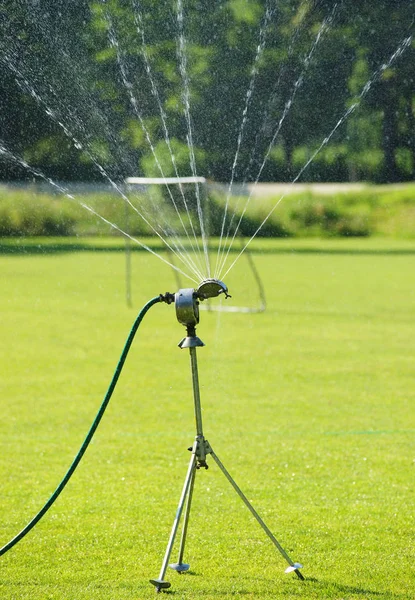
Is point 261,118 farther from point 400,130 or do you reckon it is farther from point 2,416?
point 2,416

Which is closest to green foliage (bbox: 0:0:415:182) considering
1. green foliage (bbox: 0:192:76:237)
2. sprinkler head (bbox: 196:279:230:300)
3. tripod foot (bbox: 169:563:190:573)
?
green foliage (bbox: 0:192:76:237)

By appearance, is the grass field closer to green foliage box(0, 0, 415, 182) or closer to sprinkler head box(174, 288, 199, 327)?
sprinkler head box(174, 288, 199, 327)

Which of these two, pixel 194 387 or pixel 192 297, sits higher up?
pixel 192 297

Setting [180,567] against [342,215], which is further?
[342,215]

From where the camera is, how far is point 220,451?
19.2 feet

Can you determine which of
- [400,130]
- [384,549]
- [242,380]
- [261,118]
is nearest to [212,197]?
[261,118]

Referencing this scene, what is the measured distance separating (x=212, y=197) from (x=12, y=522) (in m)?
19.8

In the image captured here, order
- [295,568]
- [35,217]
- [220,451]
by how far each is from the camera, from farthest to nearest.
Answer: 1. [35,217]
2. [220,451]
3. [295,568]

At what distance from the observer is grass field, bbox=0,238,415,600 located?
3.87 m

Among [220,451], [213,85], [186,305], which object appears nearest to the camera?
[186,305]

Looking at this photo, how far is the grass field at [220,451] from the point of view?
12.7ft

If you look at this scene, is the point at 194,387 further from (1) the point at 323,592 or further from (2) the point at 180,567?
(1) the point at 323,592

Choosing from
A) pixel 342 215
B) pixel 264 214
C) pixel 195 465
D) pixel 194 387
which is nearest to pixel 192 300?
pixel 194 387

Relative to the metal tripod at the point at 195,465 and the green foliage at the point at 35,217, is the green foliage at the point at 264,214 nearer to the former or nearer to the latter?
the green foliage at the point at 35,217
